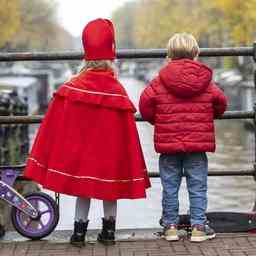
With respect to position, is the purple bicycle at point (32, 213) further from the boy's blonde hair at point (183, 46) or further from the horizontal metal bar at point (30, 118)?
the boy's blonde hair at point (183, 46)

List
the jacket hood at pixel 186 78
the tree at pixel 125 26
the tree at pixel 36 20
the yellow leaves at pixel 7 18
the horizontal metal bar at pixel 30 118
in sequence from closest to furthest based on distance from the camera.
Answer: the jacket hood at pixel 186 78 → the horizontal metal bar at pixel 30 118 → the yellow leaves at pixel 7 18 → the tree at pixel 36 20 → the tree at pixel 125 26

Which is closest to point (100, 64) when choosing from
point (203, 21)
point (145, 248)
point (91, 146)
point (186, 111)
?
point (91, 146)

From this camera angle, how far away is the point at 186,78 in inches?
204

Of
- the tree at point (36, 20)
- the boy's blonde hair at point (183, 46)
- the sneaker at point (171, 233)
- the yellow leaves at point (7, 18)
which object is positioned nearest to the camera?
the boy's blonde hair at point (183, 46)

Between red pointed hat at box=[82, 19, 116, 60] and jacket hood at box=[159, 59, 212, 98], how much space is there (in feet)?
1.41

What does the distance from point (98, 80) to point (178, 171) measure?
912 millimetres

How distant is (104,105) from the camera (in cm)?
513

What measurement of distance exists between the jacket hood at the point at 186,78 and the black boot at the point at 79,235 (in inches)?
43.7

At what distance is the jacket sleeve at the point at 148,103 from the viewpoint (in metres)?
5.29

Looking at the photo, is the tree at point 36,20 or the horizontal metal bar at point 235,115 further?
the tree at point 36,20

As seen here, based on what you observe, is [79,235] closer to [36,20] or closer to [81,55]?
[81,55]

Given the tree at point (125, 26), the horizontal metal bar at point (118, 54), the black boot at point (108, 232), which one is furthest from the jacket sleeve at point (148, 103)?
the tree at point (125, 26)

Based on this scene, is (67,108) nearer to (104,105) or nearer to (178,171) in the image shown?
(104,105)

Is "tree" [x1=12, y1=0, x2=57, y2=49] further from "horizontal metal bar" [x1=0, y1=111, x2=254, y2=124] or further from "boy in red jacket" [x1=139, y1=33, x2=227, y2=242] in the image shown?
"boy in red jacket" [x1=139, y1=33, x2=227, y2=242]
